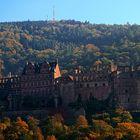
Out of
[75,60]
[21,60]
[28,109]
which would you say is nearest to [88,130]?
[28,109]

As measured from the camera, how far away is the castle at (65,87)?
356 feet

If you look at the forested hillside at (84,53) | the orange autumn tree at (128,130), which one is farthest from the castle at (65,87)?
the forested hillside at (84,53)

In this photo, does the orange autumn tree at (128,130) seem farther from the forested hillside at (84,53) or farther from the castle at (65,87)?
the forested hillside at (84,53)

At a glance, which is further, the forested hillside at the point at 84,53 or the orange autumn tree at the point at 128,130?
the forested hillside at the point at 84,53

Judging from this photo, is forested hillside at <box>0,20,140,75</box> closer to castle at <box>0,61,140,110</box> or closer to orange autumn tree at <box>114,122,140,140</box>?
castle at <box>0,61,140,110</box>

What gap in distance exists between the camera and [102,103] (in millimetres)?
108812

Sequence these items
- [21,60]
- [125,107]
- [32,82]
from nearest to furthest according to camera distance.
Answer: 1. [125,107]
2. [32,82]
3. [21,60]

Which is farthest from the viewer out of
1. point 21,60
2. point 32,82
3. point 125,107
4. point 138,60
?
point 21,60

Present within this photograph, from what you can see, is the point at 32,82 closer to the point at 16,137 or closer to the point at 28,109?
the point at 28,109

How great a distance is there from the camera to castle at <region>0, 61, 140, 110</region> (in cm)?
10856

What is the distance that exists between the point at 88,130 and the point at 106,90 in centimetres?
1364

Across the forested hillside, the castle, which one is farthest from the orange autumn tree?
the forested hillside

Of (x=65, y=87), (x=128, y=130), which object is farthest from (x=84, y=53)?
(x=128, y=130)

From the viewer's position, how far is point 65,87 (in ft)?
371
